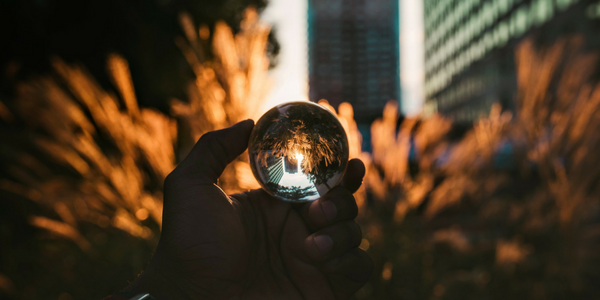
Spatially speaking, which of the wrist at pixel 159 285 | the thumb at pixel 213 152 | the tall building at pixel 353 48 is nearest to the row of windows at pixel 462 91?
the tall building at pixel 353 48

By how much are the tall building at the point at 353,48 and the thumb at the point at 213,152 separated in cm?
7128

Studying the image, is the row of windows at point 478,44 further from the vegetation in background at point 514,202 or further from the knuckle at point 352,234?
the knuckle at point 352,234

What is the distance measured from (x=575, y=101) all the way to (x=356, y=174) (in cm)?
228

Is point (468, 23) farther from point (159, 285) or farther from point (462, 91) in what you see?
point (159, 285)

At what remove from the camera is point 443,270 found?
2357 millimetres

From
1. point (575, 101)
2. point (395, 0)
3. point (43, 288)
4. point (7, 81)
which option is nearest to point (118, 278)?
point (43, 288)

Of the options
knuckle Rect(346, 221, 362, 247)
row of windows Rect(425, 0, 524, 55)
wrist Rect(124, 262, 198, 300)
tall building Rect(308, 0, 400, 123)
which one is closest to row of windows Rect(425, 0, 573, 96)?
row of windows Rect(425, 0, 524, 55)

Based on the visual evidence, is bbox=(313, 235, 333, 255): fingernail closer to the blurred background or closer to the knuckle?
the knuckle

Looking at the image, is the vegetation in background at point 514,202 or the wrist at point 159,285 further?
the vegetation in background at point 514,202

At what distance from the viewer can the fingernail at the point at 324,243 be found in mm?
1226

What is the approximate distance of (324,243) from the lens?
4.04ft

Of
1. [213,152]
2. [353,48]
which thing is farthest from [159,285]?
[353,48]

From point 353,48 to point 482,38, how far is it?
3488 cm

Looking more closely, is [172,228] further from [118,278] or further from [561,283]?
[561,283]
